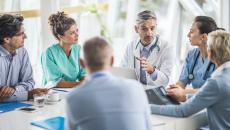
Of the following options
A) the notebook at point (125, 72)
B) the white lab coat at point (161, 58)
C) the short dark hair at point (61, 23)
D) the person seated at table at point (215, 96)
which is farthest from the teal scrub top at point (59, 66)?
the person seated at table at point (215, 96)

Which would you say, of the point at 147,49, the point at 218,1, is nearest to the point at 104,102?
the point at 147,49

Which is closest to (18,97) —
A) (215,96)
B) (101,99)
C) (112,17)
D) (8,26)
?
(8,26)

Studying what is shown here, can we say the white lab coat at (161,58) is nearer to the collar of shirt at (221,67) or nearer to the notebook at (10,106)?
the collar of shirt at (221,67)

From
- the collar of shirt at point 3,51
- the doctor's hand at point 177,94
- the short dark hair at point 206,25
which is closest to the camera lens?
the doctor's hand at point 177,94

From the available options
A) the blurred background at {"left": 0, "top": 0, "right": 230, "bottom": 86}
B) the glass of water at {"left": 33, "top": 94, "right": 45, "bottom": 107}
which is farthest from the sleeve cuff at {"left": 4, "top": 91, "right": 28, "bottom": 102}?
the blurred background at {"left": 0, "top": 0, "right": 230, "bottom": 86}

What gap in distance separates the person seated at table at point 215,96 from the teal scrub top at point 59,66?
4.14ft

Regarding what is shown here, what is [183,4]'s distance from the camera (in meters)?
4.54

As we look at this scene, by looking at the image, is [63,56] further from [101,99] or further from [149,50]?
[101,99]

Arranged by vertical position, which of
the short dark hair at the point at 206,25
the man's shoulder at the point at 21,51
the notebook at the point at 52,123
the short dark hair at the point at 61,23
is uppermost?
the short dark hair at the point at 61,23

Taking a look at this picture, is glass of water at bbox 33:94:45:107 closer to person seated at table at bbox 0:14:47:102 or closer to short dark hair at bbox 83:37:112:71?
person seated at table at bbox 0:14:47:102

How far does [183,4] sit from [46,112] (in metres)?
2.95

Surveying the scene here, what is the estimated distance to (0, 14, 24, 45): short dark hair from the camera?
2639 millimetres

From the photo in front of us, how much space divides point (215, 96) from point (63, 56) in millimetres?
1647

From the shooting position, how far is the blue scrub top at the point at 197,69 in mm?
2689
